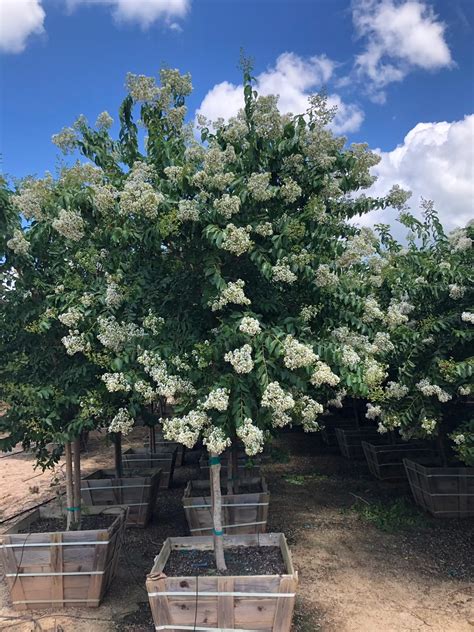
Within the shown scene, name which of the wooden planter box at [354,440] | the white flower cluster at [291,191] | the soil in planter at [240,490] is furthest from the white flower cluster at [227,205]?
the wooden planter box at [354,440]

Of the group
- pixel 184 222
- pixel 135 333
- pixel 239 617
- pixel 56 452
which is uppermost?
pixel 184 222

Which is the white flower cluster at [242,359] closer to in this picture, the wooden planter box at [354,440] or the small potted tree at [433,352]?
the small potted tree at [433,352]

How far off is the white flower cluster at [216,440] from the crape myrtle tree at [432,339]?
207 cm

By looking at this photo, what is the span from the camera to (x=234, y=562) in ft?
13.4

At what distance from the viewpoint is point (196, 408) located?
3.55 m

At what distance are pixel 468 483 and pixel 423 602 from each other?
2.41 metres

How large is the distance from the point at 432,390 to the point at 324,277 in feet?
7.51

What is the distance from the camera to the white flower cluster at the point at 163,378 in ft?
11.3

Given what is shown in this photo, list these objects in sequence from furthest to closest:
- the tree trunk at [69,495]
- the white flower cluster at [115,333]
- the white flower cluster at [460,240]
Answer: the white flower cluster at [460,240] < the tree trunk at [69,495] < the white flower cluster at [115,333]

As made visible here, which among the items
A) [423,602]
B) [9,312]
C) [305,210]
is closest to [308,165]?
[305,210]

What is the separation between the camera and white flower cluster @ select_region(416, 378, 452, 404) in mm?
5047

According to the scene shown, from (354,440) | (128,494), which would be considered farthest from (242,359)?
(354,440)

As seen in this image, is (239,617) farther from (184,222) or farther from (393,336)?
(393,336)

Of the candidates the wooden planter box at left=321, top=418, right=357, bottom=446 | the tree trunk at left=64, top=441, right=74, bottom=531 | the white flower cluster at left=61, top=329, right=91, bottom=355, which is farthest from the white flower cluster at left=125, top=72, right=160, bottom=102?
the wooden planter box at left=321, top=418, right=357, bottom=446
